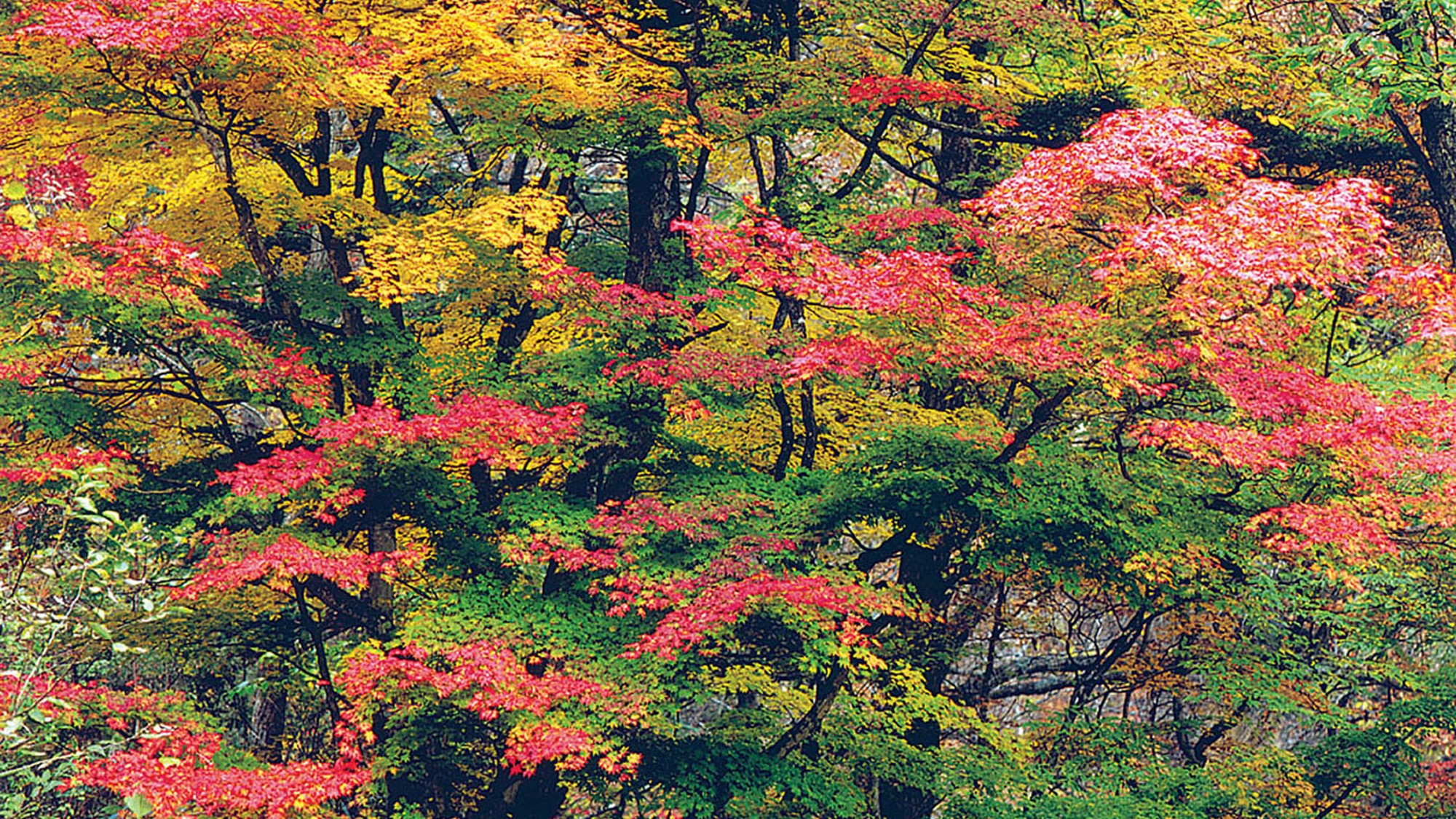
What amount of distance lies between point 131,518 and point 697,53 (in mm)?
6569

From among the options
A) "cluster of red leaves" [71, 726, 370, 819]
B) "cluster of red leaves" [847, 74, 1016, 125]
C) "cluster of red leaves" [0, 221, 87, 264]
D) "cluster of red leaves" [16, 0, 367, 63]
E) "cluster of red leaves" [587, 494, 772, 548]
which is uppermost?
"cluster of red leaves" [16, 0, 367, 63]

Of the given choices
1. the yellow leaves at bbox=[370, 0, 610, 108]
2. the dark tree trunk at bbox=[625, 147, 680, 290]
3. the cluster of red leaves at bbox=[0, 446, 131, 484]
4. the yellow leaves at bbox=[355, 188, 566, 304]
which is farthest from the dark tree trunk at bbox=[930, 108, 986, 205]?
the cluster of red leaves at bbox=[0, 446, 131, 484]

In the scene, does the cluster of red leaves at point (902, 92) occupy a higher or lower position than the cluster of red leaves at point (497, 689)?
higher

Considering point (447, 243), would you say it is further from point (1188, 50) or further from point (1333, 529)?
Result: point (1188, 50)

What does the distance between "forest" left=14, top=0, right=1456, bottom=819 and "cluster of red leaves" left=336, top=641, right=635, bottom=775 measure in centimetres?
5

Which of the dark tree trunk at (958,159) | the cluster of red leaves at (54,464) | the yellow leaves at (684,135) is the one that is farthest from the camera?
the dark tree trunk at (958,159)

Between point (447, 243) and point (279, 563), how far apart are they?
302cm

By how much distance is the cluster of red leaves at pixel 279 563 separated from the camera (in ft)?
30.1

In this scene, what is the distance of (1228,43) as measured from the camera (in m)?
12.4

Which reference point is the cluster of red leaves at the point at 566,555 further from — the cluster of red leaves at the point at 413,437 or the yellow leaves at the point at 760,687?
the yellow leaves at the point at 760,687

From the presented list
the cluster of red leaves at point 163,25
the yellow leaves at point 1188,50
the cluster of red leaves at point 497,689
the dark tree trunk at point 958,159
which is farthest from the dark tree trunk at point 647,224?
the yellow leaves at point 1188,50

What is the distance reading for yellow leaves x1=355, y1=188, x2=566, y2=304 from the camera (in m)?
10.2

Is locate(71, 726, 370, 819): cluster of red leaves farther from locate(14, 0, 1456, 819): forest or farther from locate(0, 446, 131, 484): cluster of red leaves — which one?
locate(0, 446, 131, 484): cluster of red leaves

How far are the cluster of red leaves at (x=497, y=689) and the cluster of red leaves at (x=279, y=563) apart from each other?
2.30ft
